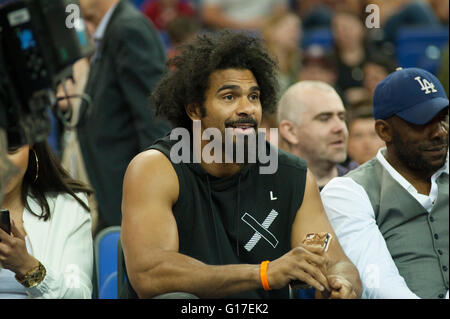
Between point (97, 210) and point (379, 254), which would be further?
point (97, 210)

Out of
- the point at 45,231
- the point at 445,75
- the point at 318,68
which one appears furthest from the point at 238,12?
the point at 45,231

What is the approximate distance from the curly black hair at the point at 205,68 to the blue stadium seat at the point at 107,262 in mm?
604

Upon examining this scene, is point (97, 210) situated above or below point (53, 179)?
below

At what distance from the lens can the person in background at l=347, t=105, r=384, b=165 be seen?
4527 mm

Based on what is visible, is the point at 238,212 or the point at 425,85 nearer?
the point at 238,212

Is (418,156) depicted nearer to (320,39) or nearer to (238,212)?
(238,212)

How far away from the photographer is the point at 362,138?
4.60 metres

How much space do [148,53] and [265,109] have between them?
119 centimetres

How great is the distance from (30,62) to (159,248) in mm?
956
